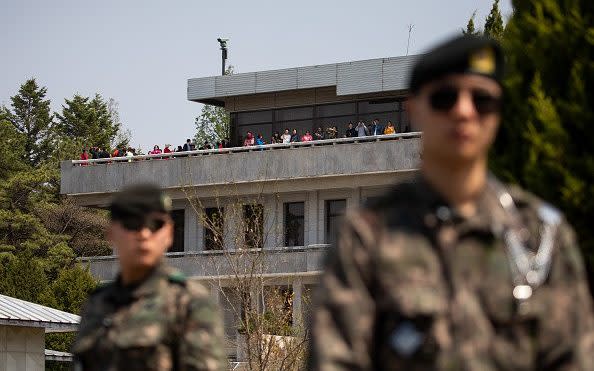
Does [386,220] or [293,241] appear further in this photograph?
[293,241]

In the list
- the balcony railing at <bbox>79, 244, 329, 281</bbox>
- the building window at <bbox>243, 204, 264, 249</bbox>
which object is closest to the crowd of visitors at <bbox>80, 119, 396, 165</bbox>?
the balcony railing at <bbox>79, 244, 329, 281</bbox>

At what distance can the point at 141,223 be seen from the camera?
22.6 ft

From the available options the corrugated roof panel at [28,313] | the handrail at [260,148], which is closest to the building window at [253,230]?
the corrugated roof panel at [28,313]

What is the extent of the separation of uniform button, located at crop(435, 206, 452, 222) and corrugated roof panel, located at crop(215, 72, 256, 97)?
63.1 metres

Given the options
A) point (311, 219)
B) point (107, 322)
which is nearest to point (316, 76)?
point (311, 219)

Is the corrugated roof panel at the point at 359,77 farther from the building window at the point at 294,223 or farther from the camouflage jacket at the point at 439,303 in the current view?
the camouflage jacket at the point at 439,303

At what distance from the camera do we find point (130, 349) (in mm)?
6906

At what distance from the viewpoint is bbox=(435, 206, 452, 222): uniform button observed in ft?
13.1

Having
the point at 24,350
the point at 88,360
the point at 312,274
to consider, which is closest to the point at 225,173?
the point at 312,274

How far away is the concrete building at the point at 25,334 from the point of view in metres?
32.0

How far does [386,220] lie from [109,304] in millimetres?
3202

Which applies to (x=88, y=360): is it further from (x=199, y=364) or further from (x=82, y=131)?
(x=82, y=131)

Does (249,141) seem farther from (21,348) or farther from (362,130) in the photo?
(21,348)

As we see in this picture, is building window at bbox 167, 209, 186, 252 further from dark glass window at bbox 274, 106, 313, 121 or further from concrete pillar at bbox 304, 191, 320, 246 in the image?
concrete pillar at bbox 304, 191, 320, 246
